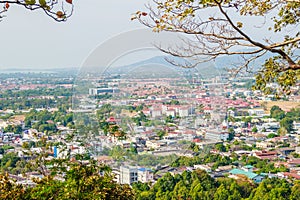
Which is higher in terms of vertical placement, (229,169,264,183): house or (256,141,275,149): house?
(229,169,264,183): house

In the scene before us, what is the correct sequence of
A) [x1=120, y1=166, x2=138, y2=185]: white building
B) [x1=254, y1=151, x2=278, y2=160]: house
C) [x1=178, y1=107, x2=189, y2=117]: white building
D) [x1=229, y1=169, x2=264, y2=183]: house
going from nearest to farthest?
[x1=120, y1=166, x2=138, y2=185]: white building → [x1=178, y1=107, x2=189, y2=117]: white building → [x1=229, y1=169, x2=264, y2=183]: house → [x1=254, y1=151, x2=278, y2=160]: house

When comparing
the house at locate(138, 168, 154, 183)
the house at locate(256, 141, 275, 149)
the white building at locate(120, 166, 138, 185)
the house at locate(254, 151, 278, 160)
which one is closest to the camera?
the white building at locate(120, 166, 138, 185)

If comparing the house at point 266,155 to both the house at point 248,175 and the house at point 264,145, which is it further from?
the house at point 248,175

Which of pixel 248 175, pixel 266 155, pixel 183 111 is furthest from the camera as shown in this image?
pixel 266 155

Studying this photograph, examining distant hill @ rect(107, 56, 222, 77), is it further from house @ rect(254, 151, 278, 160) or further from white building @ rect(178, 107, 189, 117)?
house @ rect(254, 151, 278, 160)

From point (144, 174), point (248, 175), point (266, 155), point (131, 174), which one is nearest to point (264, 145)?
point (266, 155)

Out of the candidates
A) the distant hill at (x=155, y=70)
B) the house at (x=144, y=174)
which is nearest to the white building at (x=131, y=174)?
the house at (x=144, y=174)

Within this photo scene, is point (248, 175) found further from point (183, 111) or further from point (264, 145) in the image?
point (264, 145)

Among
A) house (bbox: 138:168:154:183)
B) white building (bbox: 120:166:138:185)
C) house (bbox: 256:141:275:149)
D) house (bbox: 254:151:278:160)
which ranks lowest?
house (bbox: 256:141:275:149)

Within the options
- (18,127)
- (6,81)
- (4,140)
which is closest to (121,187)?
(4,140)

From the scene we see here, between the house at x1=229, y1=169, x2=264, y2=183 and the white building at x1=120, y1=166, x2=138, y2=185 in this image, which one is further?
the house at x1=229, y1=169, x2=264, y2=183

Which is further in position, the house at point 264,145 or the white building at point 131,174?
the house at point 264,145

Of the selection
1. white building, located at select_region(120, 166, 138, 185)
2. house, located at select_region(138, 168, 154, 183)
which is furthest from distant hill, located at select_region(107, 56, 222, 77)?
house, located at select_region(138, 168, 154, 183)

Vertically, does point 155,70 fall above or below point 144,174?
above
